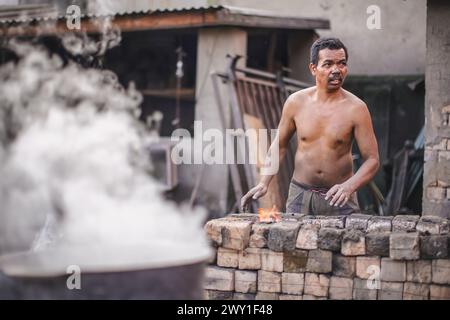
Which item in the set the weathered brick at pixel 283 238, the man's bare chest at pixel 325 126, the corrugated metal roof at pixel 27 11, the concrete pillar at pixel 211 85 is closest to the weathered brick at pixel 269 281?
the weathered brick at pixel 283 238

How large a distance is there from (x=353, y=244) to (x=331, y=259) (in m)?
0.15

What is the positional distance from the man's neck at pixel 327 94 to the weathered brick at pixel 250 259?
55.5 inches

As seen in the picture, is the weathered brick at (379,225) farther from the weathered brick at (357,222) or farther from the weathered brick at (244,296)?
the weathered brick at (244,296)

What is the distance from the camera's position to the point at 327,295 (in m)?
3.51

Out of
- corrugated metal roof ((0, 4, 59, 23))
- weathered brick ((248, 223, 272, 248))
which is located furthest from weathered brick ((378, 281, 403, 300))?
corrugated metal roof ((0, 4, 59, 23))

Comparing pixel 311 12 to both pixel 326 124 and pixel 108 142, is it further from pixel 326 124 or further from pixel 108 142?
pixel 326 124

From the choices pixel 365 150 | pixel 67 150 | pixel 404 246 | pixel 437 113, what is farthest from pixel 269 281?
pixel 67 150

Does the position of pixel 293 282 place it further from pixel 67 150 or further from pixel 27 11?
pixel 27 11

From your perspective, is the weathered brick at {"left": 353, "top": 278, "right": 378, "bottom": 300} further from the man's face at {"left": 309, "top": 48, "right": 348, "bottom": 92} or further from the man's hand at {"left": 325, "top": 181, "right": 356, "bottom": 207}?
the man's face at {"left": 309, "top": 48, "right": 348, "bottom": 92}

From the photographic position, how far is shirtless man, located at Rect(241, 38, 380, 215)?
14.0ft

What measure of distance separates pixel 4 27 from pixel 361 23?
520 centimetres

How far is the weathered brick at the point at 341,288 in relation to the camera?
3467 mm

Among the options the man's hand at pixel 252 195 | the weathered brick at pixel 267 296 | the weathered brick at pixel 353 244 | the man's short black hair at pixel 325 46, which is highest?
the man's short black hair at pixel 325 46

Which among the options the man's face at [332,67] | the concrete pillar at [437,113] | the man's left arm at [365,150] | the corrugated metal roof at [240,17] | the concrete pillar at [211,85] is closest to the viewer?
the man's left arm at [365,150]
